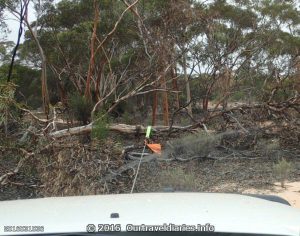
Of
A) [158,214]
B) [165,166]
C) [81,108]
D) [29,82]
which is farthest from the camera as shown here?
[29,82]

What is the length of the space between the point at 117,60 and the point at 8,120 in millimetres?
19142

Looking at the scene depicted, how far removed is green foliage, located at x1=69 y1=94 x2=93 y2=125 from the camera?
17.2 metres

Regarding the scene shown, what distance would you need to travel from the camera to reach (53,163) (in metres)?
8.11

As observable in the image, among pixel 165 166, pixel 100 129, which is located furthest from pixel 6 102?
pixel 165 166

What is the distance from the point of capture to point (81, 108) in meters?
17.9

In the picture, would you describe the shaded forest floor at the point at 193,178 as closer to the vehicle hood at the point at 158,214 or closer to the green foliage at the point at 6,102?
the green foliage at the point at 6,102

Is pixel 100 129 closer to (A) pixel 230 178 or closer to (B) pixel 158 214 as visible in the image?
(A) pixel 230 178

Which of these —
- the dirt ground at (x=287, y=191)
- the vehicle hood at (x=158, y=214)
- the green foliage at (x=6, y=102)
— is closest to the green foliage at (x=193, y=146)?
the dirt ground at (x=287, y=191)

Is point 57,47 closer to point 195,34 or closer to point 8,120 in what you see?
point 195,34

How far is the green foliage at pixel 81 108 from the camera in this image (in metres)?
17.2

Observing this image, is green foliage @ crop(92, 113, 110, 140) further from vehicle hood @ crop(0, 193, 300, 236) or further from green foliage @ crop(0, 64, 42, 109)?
green foliage @ crop(0, 64, 42, 109)

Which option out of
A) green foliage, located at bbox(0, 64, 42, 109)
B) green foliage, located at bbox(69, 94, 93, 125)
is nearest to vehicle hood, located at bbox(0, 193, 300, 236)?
green foliage, located at bbox(69, 94, 93, 125)

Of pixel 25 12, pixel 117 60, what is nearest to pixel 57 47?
pixel 117 60

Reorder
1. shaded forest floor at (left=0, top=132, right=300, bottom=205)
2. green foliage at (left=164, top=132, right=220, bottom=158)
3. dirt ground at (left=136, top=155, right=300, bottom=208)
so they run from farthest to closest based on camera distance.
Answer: green foliage at (left=164, top=132, right=220, bottom=158)
dirt ground at (left=136, top=155, right=300, bottom=208)
shaded forest floor at (left=0, top=132, right=300, bottom=205)
